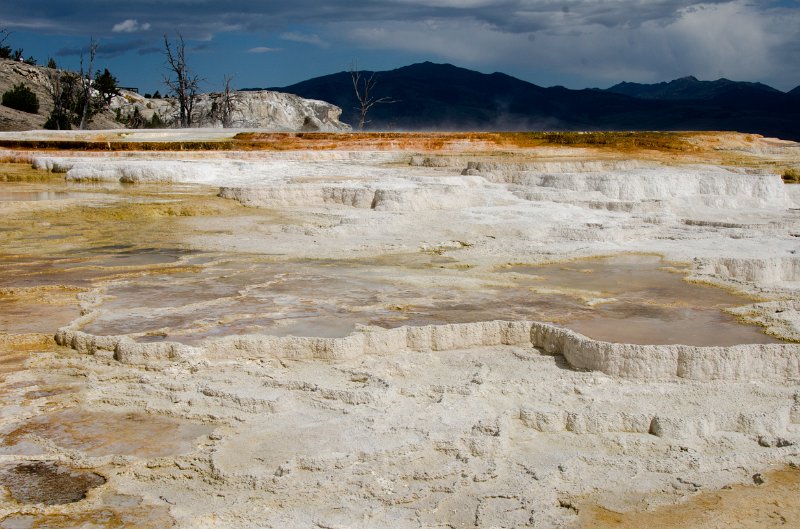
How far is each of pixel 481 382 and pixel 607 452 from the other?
761mm

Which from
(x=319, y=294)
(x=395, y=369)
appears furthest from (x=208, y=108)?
(x=395, y=369)

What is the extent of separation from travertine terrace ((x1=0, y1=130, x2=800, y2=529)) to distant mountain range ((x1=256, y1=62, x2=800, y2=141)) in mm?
70371

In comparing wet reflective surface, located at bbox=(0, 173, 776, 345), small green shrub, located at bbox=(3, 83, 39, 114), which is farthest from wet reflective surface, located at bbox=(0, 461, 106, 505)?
small green shrub, located at bbox=(3, 83, 39, 114)

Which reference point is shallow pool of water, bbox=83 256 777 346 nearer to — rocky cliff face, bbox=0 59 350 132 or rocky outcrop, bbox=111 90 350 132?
rocky cliff face, bbox=0 59 350 132

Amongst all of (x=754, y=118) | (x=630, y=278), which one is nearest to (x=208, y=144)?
(x=630, y=278)

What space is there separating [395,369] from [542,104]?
111159 mm

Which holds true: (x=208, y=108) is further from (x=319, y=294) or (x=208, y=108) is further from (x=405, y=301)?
(x=405, y=301)

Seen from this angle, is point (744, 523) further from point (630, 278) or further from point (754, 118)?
point (754, 118)

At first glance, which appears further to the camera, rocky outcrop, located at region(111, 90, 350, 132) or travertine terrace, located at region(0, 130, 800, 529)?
rocky outcrop, located at region(111, 90, 350, 132)

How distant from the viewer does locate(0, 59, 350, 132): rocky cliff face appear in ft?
130

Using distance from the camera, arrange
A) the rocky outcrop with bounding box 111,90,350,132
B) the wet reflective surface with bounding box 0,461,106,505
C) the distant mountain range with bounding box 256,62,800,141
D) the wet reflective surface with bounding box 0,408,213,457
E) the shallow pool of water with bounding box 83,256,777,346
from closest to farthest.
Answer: the wet reflective surface with bounding box 0,461,106,505 < the wet reflective surface with bounding box 0,408,213,457 < the shallow pool of water with bounding box 83,256,777,346 < the rocky outcrop with bounding box 111,90,350,132 < the distant mountain range with bounding box 256,62,800,141

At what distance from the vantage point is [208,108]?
42375mm

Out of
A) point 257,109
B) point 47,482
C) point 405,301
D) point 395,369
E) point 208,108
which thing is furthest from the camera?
point 257,109

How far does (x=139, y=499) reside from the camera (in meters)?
2.95
